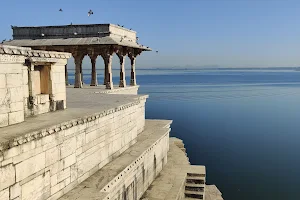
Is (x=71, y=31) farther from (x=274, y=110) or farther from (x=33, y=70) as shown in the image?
(x=274, y=110)

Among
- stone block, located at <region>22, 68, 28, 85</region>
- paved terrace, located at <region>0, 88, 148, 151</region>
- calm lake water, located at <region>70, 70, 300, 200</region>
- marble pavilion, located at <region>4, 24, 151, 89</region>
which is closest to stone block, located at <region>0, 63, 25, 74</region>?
stone block, located at <region>22, 68, 28, 85</region>

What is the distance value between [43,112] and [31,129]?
7.81 ft

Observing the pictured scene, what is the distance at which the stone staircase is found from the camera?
530 inches

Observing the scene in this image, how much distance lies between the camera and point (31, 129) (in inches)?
263

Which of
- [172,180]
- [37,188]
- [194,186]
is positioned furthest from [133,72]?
[37,188]

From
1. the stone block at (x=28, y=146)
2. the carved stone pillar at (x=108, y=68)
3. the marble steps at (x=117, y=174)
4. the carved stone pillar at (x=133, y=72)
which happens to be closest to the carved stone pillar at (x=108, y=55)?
the carved stone pillar at (x=108, y=68)

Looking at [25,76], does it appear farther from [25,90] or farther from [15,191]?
[15,191]

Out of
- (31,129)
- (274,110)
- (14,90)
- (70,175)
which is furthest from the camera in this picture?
(274,110)

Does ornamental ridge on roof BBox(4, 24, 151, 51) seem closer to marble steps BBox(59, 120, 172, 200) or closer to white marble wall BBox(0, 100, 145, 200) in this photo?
marble steps BBox(59, 120, 172, 200)

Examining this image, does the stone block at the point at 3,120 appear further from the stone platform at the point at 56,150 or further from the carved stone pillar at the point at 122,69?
the carved stone pillar at the point at 122,69

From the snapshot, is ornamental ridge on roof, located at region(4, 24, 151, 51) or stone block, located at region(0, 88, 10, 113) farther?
ornamental ridge on roof, located at region(4, 24, 151, 51)

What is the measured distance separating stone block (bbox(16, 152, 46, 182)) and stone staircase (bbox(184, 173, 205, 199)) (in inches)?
323

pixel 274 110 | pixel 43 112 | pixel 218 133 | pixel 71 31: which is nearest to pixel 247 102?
pixel 274 110

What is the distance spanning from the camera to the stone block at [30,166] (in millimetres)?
6066
